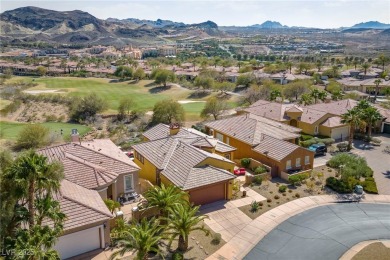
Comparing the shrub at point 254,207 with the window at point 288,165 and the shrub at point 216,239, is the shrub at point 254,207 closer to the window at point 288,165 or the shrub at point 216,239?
the shrub at point 216,239

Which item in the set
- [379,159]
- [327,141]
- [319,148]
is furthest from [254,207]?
[327,141]

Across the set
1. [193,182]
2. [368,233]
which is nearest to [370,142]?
[368,233]

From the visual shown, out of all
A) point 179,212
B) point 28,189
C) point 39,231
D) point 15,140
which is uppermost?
point 28,189

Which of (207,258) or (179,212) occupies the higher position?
(179,212)

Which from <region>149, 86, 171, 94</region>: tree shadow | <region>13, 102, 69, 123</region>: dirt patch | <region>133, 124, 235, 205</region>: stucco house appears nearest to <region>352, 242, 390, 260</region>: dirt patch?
<region>133, 124, 235, 205</region>: stucco house

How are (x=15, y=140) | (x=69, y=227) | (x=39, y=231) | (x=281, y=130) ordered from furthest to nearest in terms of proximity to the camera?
1. (x=15, y=140)
2. (x=281, y=130)
3. (x=69, y=227)
4. (x=39, y=231)

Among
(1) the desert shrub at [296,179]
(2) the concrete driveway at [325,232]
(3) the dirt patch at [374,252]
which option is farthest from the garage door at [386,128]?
(3) the dirt patch at [374,252]

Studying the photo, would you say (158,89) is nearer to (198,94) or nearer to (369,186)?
(198,94)

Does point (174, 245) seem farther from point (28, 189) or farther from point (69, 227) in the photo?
point (28, 189)
